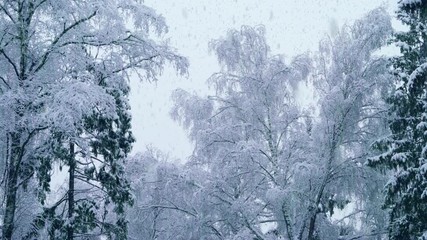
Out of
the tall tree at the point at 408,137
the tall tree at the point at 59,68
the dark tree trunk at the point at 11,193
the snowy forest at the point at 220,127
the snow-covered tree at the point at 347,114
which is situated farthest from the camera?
the snow-covered tree at the point at 347,114

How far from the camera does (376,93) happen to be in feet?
36.1

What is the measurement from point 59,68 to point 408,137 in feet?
25.7

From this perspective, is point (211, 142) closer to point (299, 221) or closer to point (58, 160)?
point (299, 221)

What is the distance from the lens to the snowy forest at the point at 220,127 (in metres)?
6.55

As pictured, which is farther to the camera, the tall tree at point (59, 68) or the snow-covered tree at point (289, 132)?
the snow-covered tree at point (289, 132)

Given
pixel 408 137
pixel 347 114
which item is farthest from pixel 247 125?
pixel 408 137

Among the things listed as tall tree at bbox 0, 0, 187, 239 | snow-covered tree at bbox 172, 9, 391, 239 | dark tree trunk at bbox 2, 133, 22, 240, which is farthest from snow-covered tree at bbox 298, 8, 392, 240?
dark tree trunk at bbox 2, 133, 22, 240

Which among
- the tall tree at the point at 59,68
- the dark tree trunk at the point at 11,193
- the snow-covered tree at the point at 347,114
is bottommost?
the dark tree trunk at the point at 11,193

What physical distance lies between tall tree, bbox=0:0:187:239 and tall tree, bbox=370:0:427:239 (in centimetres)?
517

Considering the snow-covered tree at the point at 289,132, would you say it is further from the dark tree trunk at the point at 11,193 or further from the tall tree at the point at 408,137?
the dark tree trunk at the point at 11,193

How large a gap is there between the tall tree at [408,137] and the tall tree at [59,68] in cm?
517

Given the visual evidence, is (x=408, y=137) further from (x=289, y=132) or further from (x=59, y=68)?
(x=59, y=68)

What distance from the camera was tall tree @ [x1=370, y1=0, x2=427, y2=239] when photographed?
934cm

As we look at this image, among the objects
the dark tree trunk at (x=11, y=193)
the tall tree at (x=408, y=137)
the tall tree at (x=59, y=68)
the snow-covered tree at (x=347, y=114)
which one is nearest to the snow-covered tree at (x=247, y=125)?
the snow-covered tree at (x=347, y=114)
